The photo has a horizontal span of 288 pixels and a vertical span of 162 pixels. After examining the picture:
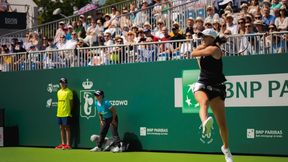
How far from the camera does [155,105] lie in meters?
17.1

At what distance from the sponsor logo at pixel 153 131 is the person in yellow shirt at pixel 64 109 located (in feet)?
8.49

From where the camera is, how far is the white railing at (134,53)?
1497 cm

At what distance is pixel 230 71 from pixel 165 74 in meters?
1.99

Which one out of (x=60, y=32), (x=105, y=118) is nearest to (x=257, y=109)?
(x=105, y=118)

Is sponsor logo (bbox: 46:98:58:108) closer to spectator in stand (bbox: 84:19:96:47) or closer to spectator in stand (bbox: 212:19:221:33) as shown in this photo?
spectator in stand (bbox: 84:19:96:47)

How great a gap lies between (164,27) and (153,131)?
3149mm

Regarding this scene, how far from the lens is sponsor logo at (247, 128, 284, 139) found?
48.5 ft

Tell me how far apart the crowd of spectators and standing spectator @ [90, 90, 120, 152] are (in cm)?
167

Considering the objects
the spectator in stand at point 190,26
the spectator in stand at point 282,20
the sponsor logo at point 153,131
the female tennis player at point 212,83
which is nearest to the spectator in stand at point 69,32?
the spectator in stand at point 190,26

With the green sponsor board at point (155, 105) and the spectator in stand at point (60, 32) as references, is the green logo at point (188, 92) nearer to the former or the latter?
the green sponsor board at point (155, 105)

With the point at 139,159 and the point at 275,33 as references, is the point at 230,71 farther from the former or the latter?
the point at 139,159

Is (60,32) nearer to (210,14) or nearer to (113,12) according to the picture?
(113,12)

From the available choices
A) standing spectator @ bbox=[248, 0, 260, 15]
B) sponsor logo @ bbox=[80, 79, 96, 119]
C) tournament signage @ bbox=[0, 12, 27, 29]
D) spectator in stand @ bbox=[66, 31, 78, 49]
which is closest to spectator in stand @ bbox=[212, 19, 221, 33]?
standing spectator @ bbox=[248, 0, 260, 15]

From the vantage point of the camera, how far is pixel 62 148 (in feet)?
62.3
